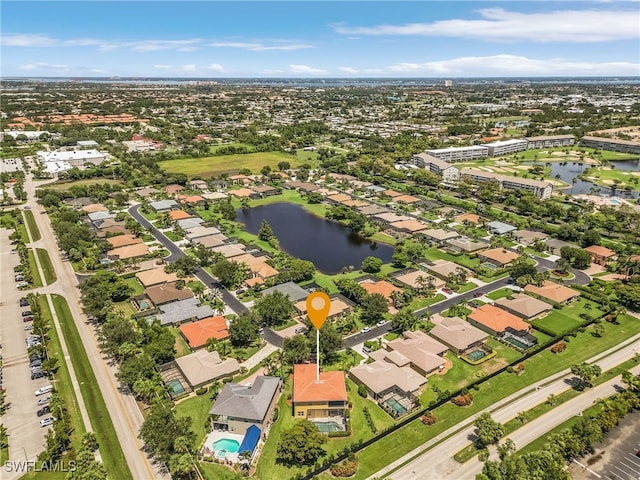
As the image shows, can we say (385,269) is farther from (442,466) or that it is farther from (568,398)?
(442,466)

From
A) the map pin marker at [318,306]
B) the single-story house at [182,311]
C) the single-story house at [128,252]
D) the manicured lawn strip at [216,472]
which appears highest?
the map pin marker at [318,306]

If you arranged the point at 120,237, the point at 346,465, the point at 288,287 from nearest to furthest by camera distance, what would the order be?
the point at 346,465, the point at 288,287, the point at 120,237

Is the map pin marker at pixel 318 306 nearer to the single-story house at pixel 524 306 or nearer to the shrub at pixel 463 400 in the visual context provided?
the shrub at pixel 463 400

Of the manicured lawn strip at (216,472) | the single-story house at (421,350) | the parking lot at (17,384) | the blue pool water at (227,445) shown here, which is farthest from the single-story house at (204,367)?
the single-story house at (421,350)

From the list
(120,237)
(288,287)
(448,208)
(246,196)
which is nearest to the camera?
(288,287)

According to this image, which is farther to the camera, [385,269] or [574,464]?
[385,269]

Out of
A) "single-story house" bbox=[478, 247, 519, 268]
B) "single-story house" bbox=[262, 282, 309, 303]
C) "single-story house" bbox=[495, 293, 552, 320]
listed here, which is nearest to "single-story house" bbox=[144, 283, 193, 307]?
"single-story house" bbox=[262, 282, 309, 303]

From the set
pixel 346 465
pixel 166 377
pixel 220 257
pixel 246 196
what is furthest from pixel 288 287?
pixel 246 196

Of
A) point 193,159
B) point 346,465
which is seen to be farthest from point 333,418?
point 193,159
